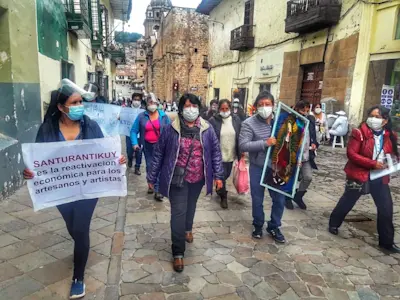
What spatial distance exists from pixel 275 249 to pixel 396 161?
1.71 m

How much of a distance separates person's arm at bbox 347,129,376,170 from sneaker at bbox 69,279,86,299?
3.09m

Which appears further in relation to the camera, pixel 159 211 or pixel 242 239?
pixel 159 211

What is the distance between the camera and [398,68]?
930 centimetres

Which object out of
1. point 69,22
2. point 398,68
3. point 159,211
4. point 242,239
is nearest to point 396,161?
point 242,239

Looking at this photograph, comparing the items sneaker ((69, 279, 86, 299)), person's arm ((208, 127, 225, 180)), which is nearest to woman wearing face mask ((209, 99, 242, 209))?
person's arm ((208, 127, 225, 180))

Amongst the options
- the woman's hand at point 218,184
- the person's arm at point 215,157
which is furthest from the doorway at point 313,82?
the woman's hand at point 218,184

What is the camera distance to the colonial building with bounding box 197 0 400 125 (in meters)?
9.38

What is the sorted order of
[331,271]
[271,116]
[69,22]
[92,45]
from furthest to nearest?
[92,45]
[69,22]
[271,116]
[331,271]

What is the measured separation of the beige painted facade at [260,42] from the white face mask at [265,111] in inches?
309

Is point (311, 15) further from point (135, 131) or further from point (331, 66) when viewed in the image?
point (135, 131)

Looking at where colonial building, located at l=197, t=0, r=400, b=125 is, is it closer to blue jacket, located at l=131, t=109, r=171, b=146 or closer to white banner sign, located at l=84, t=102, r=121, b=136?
blue jacket, located at l=131, t=109, r=171, b=146

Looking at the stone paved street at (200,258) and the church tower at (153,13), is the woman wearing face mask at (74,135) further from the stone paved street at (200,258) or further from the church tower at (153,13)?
the church tower at (153,13)

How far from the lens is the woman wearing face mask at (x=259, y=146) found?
11.9ft

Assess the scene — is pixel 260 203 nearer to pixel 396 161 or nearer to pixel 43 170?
pixel 396 161
